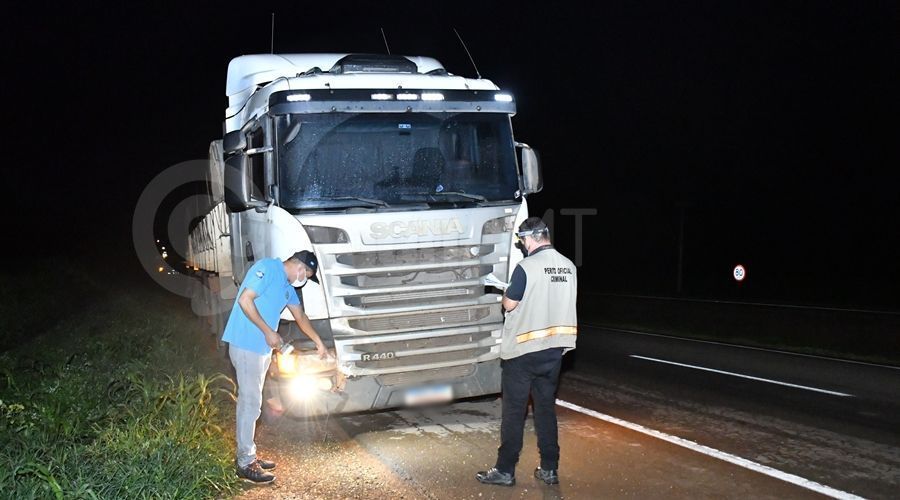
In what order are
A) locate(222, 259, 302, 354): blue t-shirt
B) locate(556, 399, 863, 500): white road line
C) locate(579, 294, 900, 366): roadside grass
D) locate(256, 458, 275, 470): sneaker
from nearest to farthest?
locate(556, 399, 863, 500): white road line
locate(222, 259, 302, 354): blue t-shirt
locate(256, 458, 275, 470): sneaker
locate(579, 294, 900, 366): roadside grass

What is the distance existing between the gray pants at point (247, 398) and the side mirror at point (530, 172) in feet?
9.31

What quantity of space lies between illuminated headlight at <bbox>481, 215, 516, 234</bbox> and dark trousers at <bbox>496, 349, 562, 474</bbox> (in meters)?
1.54

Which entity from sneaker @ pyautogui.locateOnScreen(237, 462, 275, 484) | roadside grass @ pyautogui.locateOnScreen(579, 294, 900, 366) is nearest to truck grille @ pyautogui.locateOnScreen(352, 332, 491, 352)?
sneaker @ pyautogui.locateOnScreen(237, 462, 275, 484)

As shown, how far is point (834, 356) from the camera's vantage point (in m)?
11.7

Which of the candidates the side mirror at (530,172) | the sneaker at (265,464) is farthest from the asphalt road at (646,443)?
the side mirror at (530,172)

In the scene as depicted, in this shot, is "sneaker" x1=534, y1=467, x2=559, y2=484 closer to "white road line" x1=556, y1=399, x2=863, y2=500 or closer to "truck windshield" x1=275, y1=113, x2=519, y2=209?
"white road line" x1=556, y1=399, x2=863, y2=500

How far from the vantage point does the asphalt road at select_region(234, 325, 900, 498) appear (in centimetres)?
544

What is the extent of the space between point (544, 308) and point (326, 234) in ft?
6.43

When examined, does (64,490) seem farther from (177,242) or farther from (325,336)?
(177,242)

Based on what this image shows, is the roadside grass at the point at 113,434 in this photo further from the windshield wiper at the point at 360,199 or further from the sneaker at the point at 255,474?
the windshield wiper at the point at 360,199

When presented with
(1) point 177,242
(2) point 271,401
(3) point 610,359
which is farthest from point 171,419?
(1) point 177,242

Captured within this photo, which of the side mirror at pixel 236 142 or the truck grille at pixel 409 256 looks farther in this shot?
the side mirror at pixel 236 142

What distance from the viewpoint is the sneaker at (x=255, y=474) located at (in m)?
5.60

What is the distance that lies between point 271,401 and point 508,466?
2.25 metres
